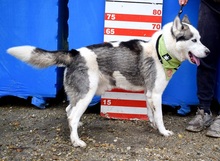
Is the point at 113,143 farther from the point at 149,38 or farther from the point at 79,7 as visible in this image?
the point at 79,7

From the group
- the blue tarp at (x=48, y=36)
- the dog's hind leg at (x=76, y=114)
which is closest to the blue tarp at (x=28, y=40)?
the blue tarp at (x=48, y=36)

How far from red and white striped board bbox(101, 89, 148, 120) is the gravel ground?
11 centimetres

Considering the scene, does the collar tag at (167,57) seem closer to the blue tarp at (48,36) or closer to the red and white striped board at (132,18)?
the red and white striped board at (132,18)

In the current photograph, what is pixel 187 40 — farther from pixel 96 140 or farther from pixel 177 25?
pixel 96 140

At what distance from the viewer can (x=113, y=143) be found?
150 inches

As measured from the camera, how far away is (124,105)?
4484 mm

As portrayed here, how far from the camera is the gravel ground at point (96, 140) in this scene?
3.51m

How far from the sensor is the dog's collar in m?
3.82

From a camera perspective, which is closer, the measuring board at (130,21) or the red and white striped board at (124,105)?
the measuring board at (130,21)

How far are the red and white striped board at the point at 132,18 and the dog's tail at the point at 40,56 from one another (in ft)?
2.40

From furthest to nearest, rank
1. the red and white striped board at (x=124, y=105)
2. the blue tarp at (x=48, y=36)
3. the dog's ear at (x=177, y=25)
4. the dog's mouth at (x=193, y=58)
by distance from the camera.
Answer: the red and white striped board at (x=124, y=105) < the blue tarp at (x=48, y=36) < the dog's mouth at (x=193, y=58) < the dog's ear at (x=177, y=25)

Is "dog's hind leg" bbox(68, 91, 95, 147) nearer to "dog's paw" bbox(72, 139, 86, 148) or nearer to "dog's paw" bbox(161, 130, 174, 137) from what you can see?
"dog's paw" bbox(72, 139, 86, 148)

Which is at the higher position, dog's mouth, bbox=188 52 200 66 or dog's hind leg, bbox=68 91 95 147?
dog's mouth, bbox=188 52 200 66

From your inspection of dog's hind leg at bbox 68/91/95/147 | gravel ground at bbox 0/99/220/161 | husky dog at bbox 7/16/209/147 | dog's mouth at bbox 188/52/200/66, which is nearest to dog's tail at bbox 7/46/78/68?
husky dog at bbox 7/16/209/147
